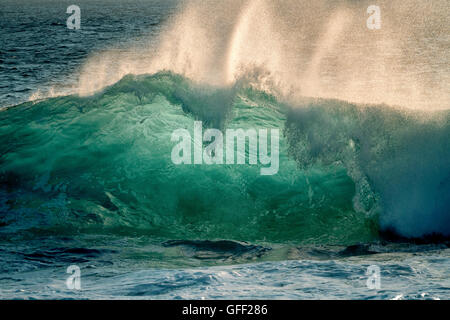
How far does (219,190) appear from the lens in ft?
26.1

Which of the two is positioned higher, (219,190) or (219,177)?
(219,177)

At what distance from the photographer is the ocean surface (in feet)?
16.5

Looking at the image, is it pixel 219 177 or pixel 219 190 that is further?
pixel 219 177

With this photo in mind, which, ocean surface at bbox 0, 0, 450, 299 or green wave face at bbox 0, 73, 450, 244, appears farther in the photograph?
green wave face at bbox 0, 73, 450, 244

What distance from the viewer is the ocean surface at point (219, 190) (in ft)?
16.5

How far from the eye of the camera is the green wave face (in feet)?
23.4

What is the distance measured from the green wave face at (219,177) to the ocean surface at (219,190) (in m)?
0.03

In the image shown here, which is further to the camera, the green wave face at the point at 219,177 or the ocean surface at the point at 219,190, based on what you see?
the green wave face at the point at 219,177

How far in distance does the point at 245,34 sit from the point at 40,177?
→ 19.5ft

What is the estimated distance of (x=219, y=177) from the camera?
27.0 feet

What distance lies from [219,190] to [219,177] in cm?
34

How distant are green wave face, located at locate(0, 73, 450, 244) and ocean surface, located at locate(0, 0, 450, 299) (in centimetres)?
3
